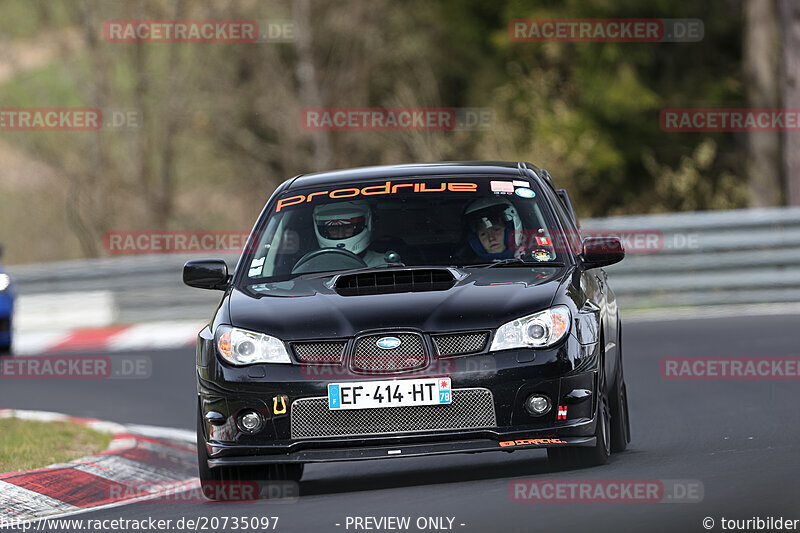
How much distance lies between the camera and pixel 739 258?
64.7ft

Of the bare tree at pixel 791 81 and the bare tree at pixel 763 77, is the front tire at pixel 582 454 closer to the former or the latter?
the bare tree at pixel 791 81

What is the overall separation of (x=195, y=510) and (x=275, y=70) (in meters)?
28.1

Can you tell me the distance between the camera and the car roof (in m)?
9.43

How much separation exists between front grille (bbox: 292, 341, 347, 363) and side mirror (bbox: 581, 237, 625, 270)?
173 cm

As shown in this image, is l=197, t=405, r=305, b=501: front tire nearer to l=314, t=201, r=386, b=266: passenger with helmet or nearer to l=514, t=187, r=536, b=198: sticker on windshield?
l=314, t=201, r=386, b=266: passenger with helmet

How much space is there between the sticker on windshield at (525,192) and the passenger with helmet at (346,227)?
0.83 m

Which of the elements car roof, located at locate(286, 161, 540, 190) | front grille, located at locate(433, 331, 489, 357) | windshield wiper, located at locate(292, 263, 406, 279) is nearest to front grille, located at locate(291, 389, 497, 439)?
front grille, located at locate(433, 331, 489, 357)

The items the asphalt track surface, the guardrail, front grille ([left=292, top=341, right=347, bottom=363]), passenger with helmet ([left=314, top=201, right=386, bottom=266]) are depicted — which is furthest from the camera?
the guardrail

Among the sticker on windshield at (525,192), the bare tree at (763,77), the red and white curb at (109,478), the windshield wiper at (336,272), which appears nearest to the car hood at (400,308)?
the windshield wiper at (336,272)

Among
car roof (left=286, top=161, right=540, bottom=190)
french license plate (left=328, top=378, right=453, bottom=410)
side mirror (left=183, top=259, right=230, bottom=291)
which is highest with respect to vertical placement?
car roof (left=286, top=161, right=540, bottom=190)

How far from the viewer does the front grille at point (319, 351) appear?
7.78m

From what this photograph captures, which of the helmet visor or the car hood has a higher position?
the helmet visor

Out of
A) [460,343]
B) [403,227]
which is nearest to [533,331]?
[460,343]

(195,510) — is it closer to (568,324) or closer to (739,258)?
(568,324)
